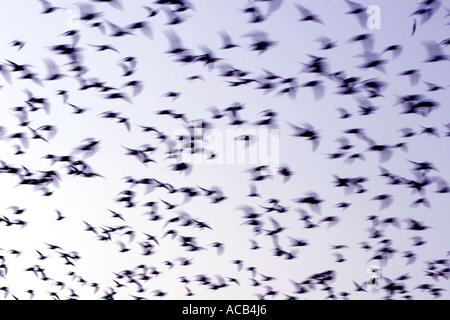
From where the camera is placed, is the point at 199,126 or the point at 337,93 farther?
the point at 199,126

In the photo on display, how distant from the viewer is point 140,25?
547 cm

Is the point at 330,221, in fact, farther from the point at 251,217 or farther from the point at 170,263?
the point at 170,263

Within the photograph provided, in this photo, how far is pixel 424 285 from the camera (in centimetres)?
615

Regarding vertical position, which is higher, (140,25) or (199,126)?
(140,25)
